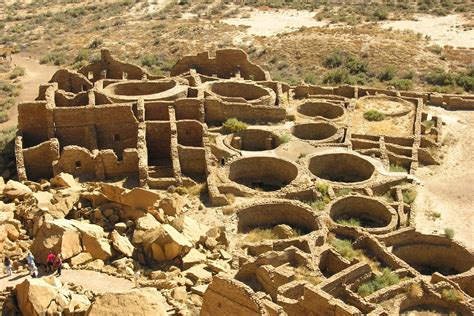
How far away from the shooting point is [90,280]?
1717cm

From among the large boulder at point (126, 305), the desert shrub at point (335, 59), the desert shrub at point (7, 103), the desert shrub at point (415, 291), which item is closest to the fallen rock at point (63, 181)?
the large boulder at point (126, 305)

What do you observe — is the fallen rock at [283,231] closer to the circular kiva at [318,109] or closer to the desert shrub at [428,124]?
the circular kiva at [318,109]

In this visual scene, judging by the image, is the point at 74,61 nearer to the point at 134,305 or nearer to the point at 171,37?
the point at 171,37

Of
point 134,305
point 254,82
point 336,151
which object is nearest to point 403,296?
point 134,305

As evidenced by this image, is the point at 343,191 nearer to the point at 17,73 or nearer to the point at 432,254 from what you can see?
the point at 432,254

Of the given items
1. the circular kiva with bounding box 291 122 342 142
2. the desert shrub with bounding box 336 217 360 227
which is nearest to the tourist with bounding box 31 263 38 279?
the desert shrub with bounding box 336 217 360 227

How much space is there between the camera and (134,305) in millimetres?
12953

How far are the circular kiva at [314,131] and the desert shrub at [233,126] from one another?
2.79 meters

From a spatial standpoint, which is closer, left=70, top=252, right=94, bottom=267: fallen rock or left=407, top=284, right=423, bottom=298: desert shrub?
left=70, top=252, right=94, bottom=267: fallen rock

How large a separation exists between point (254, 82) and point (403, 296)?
19.5m

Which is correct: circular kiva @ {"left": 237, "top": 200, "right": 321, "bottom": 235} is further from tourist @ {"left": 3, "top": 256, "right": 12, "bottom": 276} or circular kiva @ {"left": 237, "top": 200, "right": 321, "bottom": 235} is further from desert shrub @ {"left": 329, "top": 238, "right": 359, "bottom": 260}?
tourist @ {"left": 3, "top": 256, "right": 12, "bottom": 276}

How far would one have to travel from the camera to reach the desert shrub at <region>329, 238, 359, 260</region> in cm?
2043

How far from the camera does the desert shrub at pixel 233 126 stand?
30.0 meters

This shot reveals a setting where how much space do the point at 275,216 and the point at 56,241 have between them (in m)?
8.96
